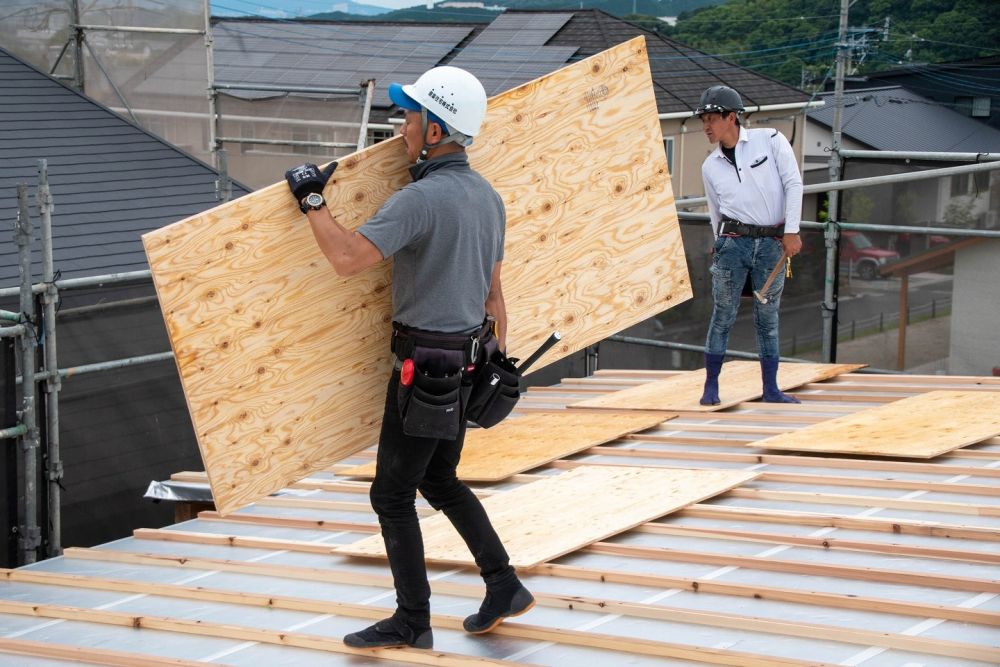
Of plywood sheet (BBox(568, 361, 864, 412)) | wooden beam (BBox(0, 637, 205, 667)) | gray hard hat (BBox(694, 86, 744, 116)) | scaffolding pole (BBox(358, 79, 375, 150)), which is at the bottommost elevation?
wooden beam (BBox(0, 637, 205, 667))

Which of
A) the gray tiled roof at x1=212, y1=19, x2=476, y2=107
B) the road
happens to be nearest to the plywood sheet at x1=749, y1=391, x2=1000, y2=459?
the road

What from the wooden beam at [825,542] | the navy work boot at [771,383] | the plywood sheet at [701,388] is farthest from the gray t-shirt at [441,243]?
the navy work boot at [771,383]

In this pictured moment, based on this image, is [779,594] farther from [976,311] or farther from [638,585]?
[976,311]

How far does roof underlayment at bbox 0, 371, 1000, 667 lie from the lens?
350 centimetres

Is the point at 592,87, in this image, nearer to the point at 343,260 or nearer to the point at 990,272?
the point at 343,260

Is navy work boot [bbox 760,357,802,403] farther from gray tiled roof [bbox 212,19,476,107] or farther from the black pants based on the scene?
gray tiled roof [bbox 212,19,476,107]

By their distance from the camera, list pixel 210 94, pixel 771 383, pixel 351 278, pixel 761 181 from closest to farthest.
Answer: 1. pixel 351 278
2. pixel 761 181
3. pixel 771 383
4. pixel 210 94

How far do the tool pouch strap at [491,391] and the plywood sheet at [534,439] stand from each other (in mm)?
1781

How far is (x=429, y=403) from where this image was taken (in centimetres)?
350

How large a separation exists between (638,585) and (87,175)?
25.8ft

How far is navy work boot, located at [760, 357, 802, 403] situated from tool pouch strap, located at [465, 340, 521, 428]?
3.45 metres

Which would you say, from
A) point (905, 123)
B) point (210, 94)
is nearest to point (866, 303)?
point (210, 94)

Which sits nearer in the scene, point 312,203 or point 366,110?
point 312,203

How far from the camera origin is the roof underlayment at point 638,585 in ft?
11.5
